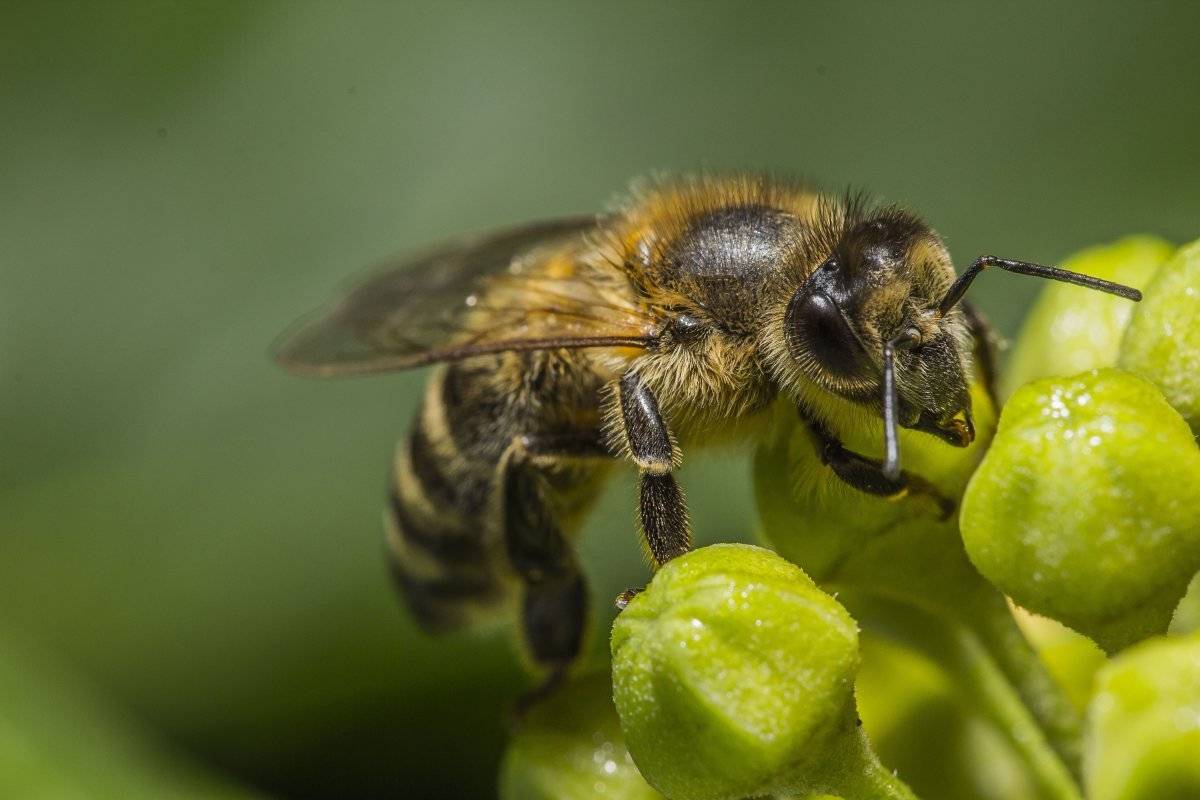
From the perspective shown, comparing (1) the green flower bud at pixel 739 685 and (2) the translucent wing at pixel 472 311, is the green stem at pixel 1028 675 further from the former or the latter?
(2) the translucent wing at pixel 472 311

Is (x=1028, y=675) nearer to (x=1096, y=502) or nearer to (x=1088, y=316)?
(x=1096, y=502)

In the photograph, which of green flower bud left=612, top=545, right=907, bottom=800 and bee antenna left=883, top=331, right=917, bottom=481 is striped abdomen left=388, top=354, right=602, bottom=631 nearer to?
bee antenna left=883, top=331, right=917, bottom=481

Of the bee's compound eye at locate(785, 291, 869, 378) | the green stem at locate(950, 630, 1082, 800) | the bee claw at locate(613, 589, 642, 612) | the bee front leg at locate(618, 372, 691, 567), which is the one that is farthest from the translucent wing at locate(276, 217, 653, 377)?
the green stem at locate(950, 630, 1082, 800)

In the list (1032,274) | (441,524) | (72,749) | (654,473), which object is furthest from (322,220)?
(1032,274)

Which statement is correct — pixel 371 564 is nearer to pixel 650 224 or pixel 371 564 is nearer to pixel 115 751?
pixel 115 751

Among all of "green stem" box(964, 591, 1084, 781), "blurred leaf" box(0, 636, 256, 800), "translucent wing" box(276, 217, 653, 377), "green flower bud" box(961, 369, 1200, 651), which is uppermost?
"translucent wing" box(276, 217, 653, 377)
